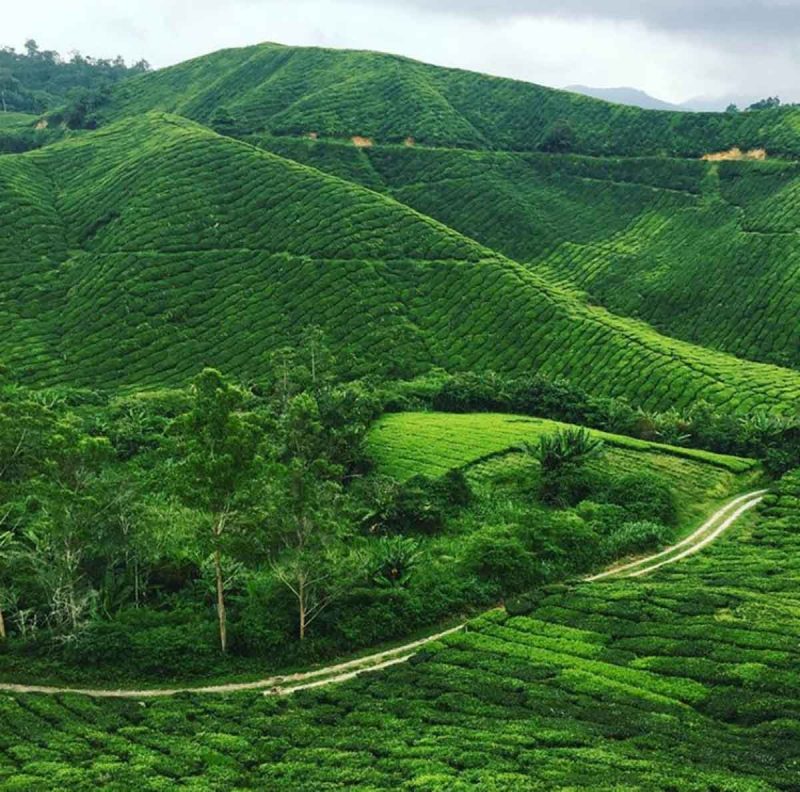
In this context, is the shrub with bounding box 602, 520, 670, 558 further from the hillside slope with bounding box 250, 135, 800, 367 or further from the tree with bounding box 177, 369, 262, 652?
the hillside slope with bounding box 250, 135, 800, 367

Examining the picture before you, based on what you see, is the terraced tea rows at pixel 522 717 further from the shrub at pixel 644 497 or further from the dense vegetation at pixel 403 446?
the shrub at pixel 644 497

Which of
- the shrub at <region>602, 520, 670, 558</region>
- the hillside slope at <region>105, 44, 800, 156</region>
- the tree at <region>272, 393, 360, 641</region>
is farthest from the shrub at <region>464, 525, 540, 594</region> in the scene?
the hillside slope at <region>105, 44, 800, 156</region>

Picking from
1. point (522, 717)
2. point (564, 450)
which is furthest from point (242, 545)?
point (564, 450)

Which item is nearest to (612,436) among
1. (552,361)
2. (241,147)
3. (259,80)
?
(552,361)

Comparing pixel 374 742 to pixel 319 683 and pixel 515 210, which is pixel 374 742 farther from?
pixel 515 210

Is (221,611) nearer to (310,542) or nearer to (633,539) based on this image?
(310,542)

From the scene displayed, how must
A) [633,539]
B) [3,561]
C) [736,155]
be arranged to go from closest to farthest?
[3,561] < [633,539] < [736,155]
